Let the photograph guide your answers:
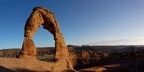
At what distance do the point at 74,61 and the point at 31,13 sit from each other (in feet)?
112

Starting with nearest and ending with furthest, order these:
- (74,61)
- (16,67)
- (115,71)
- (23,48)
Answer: (16,67) < (23,48) < (115,71) < (74,61)

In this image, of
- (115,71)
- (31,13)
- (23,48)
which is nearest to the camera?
(23,48)

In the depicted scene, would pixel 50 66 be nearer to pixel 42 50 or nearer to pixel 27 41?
pixel 27 41

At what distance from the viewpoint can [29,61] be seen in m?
18.1

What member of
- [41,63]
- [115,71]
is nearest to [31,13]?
[41,63]

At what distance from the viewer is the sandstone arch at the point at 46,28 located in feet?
74.4

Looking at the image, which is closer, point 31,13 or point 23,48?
point 23,48

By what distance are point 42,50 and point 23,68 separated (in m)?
127

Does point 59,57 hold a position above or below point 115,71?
above

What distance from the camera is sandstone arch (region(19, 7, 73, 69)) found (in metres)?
22.7

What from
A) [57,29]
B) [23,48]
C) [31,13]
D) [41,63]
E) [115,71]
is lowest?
[115,71]

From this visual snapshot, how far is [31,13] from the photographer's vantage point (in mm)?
24781

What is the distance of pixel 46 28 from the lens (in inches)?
1062

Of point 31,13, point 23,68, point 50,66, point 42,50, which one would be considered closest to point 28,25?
point 31,13
